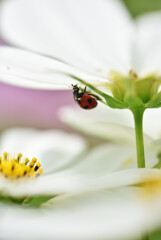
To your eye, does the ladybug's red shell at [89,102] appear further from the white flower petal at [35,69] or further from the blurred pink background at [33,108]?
the blurred pink background at [33,108]

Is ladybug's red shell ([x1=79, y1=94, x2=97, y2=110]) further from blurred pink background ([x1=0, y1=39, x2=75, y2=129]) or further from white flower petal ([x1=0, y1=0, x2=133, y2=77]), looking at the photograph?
blurred pink background ([x1=0, y1=39, x2=75, y2=129])

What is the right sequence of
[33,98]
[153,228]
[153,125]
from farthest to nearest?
[33,98], [153,125], [153,228]

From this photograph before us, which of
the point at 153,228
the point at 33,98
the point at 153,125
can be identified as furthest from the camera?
the point at 33,98

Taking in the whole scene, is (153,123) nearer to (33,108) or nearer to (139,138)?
(139,138)

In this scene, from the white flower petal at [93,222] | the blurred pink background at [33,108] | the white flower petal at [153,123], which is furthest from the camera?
the blurred pink background at [33,108]

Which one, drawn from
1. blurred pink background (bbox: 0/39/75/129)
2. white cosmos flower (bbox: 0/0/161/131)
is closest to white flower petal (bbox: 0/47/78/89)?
white cosmos flower (bbox: 0/0/161/131)

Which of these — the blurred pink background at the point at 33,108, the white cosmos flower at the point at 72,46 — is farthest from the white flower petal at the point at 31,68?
the blurred pink background at the point at 33,108

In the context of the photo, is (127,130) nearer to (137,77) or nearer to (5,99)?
(137,77)

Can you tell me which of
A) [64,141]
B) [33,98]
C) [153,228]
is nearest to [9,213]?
[153,228]
